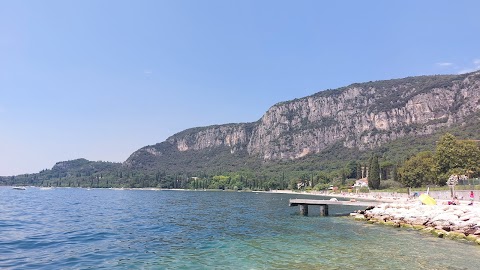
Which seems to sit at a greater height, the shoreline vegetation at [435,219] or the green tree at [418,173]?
the green tree at [418,173]

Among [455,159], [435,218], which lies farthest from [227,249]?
[455,159]

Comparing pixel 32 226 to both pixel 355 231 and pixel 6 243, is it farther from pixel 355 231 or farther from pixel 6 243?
pixel 355 231

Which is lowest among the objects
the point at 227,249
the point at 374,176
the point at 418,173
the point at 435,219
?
the point at 227,249

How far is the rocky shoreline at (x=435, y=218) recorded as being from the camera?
86.7ft

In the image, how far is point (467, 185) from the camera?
5791 cm

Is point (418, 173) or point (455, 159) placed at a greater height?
point (455, 159)

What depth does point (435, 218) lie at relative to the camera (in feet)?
102

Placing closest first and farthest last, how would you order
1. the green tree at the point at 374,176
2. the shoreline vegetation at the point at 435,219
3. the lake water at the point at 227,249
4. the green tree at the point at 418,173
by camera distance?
the lake water at the point at 227,249
the shoreline vegetation at the point at 435,219
the green tree at the point at 418,173
the green tree at the point at 374,176

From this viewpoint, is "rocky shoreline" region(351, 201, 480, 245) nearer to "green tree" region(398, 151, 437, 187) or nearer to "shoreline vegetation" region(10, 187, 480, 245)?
"shoreline vegetation" region(10, 187, 480, 245)

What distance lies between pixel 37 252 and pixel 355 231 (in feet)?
79.4

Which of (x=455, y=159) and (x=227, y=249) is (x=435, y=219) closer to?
(x=227, y=249)

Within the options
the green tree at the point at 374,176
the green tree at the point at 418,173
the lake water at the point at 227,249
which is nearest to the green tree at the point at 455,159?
the green tree at the point at 418,173

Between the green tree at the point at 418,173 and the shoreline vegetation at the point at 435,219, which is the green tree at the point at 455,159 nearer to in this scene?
the green tree at the point at 418,173

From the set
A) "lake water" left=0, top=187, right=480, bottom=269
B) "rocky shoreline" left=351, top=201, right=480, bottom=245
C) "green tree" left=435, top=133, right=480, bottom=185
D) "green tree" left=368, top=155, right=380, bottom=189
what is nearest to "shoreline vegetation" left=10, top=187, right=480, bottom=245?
"rocky shoreline" left=351, top=201, right=480, bottom=245
